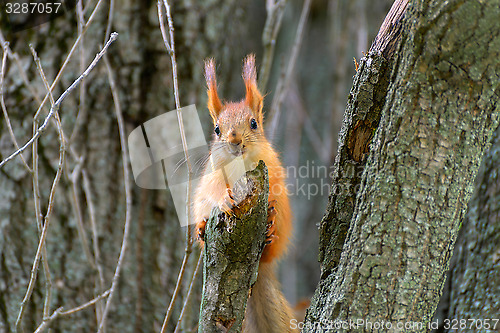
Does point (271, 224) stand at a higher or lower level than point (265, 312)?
higher

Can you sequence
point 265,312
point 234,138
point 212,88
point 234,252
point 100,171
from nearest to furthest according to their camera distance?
point 234,252
point 234,138
point 265,312
point 212,88
point 100,171

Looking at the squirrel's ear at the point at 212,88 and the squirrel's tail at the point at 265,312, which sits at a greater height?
the squirrel's ear at the point at 212,88

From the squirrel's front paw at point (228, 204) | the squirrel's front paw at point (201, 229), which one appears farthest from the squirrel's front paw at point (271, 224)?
the squirrel's front paw at point (228, 204)

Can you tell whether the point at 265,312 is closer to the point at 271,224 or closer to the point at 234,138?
the point at 271,224

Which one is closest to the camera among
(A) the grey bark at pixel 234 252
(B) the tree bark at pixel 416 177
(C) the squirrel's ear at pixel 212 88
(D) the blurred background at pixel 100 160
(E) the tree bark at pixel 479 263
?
(B) the tree bark at pixel 416 177

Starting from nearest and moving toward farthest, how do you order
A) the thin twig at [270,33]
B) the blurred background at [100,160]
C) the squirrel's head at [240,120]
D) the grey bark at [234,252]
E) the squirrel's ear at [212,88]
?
the grey bark at [234,252], the squirrel's head at [240,120], the squirrel's ear at [212,88], the thin twig at [270,33], the blurred background at [100,160]

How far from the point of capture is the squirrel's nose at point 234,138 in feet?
6.41

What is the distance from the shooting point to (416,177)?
140 cm

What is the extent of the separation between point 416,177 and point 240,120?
917 millimetres

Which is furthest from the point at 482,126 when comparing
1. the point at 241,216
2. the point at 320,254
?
the point at 241,216

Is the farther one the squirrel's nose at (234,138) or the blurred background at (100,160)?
the blurred background at (100,160)

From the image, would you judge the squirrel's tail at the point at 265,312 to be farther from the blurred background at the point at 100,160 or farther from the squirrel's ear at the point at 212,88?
the squirrel's ear at the point at 212,88

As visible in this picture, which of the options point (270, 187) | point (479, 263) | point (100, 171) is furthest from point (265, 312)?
point (100, 171)

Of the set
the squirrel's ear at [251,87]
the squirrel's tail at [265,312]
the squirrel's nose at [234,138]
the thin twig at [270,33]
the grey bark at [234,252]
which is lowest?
the squirrel's tail at [265,312]
